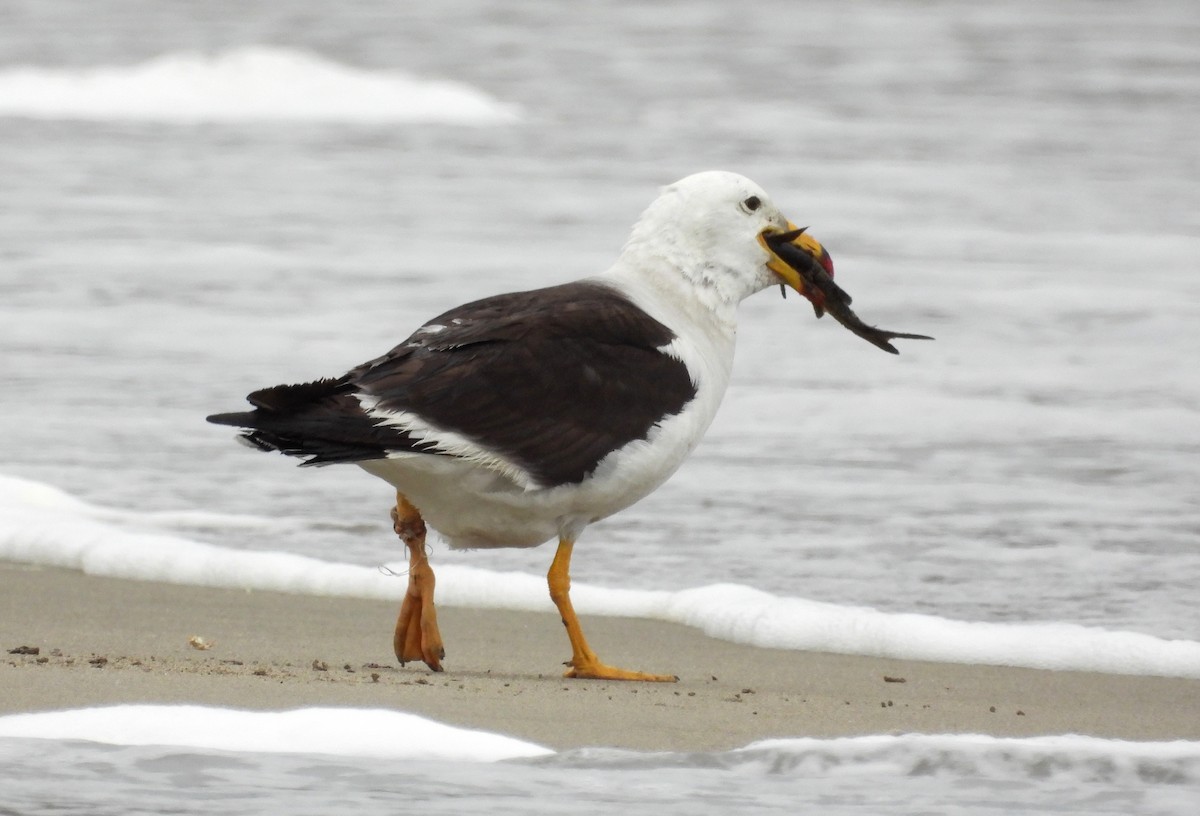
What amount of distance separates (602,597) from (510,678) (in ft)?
3.52

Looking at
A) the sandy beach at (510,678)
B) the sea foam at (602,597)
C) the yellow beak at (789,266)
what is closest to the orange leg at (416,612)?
the sandy beach at (510,678)

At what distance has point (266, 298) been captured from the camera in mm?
10703

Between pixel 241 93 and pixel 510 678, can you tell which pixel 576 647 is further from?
pixel 241 93

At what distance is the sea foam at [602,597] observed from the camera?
202 inches

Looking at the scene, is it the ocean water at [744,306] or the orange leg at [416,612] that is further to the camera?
the ocean water at [744,306]

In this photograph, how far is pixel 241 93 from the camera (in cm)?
2097

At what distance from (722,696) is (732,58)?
1922 centimetres

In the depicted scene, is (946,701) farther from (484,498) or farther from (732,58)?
(732,58)

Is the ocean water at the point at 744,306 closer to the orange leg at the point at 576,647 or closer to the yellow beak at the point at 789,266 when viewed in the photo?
the orange leg at the point at 576,647

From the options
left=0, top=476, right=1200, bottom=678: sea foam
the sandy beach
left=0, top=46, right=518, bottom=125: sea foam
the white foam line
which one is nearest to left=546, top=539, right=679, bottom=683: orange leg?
the sandy beach

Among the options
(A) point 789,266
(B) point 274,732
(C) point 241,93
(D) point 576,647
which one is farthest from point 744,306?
(C) point 241,93

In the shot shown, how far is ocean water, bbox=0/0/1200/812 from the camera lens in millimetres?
5703

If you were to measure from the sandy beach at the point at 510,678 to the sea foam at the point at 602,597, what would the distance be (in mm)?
86

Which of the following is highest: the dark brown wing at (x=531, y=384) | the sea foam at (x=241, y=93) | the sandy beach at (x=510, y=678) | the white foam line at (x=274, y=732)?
the sea foam at (x=241, y=93)
